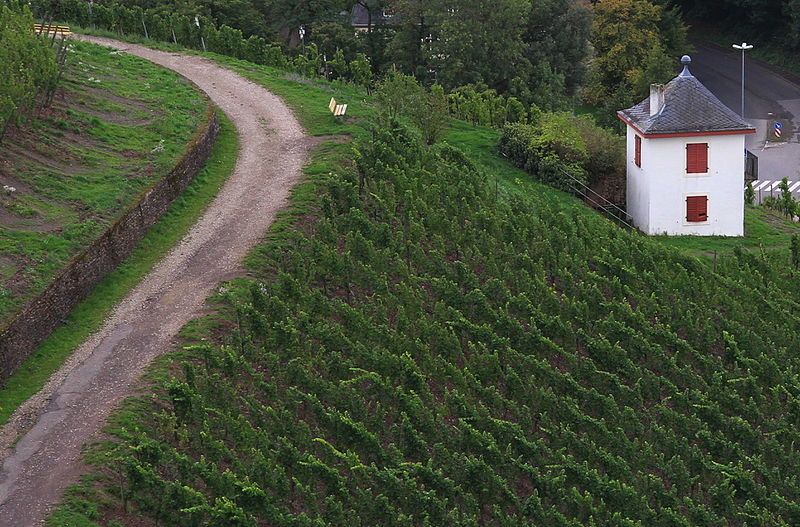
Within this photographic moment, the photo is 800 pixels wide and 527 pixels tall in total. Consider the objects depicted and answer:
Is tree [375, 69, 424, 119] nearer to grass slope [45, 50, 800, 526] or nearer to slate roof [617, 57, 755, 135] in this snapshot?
grass slope [45, 50, 800, 526]

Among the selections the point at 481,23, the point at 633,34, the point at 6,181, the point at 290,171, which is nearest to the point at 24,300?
the point at 6,181

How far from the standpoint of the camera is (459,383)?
3006 cm

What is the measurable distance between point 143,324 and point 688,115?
23.0 metres

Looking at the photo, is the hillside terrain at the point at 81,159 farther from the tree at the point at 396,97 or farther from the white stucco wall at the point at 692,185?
the white stucco wall at the point at 692,185

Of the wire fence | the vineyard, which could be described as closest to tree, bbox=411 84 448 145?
the wire fence

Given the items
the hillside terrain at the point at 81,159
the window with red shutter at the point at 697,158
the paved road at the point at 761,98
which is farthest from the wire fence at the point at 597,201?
the paved road at the point at 761,98

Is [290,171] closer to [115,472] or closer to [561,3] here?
[115,472]

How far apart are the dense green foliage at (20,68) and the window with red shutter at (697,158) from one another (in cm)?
2128

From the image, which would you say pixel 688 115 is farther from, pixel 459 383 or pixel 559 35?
pixel 559 35

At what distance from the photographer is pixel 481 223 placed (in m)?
37.8

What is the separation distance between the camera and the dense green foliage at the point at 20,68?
118 feet

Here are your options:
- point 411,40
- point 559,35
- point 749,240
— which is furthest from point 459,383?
point 559,35

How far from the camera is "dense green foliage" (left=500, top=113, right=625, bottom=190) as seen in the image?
47.9 metres

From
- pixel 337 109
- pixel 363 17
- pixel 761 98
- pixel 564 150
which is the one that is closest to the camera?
pixel 337 109
